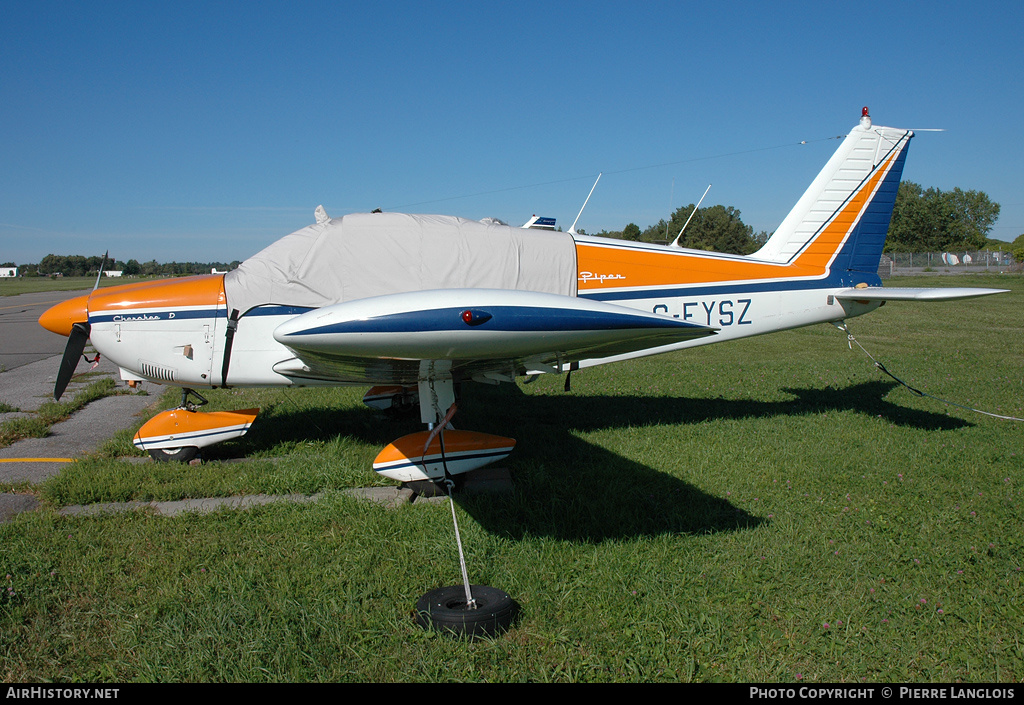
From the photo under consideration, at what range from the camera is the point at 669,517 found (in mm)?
4180

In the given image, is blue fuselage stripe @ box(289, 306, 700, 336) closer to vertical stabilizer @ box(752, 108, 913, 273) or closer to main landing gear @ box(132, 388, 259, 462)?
main landing gear @ box(132, 388, 259, 462)

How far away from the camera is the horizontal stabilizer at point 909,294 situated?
18.8 feet

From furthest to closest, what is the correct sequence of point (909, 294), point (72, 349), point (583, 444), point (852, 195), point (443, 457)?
1. point (852, 195)
2. point (909, 294)
3. point (583, 444)
4. point (72, 349)
5. point (443, 457)

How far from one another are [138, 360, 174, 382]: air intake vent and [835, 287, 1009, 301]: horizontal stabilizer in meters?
6.99

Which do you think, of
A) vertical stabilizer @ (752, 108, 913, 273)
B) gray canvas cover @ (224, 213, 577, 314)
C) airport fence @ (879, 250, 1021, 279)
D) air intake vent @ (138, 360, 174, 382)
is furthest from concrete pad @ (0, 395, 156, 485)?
airport fence @ (879, 250, 1021, 279)

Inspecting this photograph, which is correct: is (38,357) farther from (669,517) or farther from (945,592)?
(945,592)

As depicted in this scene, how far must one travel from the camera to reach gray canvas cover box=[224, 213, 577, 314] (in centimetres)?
521

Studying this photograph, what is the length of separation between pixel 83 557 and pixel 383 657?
2154 millimetres

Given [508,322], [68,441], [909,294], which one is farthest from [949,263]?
[68,441]

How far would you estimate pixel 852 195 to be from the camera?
7016 mm

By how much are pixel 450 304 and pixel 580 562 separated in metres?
1.80

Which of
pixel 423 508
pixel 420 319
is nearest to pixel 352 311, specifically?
pixel 420 319

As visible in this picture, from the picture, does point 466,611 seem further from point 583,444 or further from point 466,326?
point 583,444

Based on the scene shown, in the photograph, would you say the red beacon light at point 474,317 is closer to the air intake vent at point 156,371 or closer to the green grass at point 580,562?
the green grass at point 580,562
